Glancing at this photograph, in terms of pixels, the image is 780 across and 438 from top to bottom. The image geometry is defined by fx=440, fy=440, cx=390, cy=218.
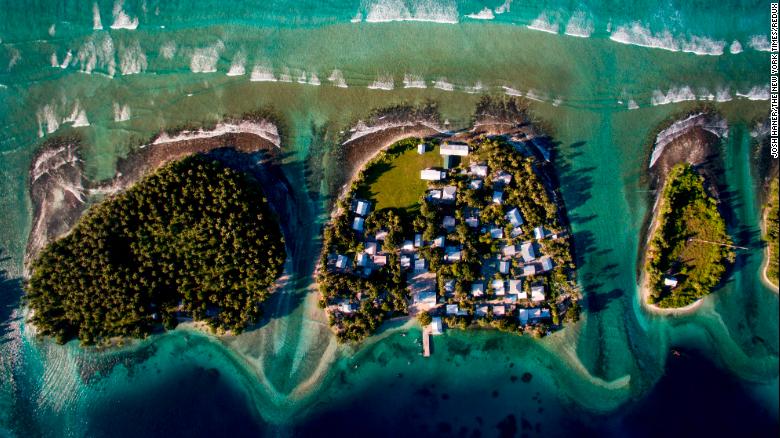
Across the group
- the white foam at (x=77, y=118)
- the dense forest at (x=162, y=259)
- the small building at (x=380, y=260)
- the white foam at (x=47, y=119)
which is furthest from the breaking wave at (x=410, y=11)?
the white foam at (x=47, y=119)

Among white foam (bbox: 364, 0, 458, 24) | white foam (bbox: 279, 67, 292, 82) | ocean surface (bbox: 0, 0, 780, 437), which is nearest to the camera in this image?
ocean surface (bbox: 0, 0, 780, 437)

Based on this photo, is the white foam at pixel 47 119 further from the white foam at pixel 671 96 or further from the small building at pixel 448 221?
the white foam at pixel 671 96

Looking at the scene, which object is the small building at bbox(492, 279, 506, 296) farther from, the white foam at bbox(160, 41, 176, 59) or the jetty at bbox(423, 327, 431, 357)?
the white foam at bbox(160, 41, 176, 59)

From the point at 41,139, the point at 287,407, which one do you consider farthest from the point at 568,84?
the point at 41,139

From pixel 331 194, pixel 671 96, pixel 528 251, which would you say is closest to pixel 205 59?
pixel 331 194

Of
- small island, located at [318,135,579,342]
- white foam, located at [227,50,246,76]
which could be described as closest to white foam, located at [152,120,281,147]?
white foam, located at [227,50,246,76]

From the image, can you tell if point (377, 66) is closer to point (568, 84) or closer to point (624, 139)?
point (568, 84)
